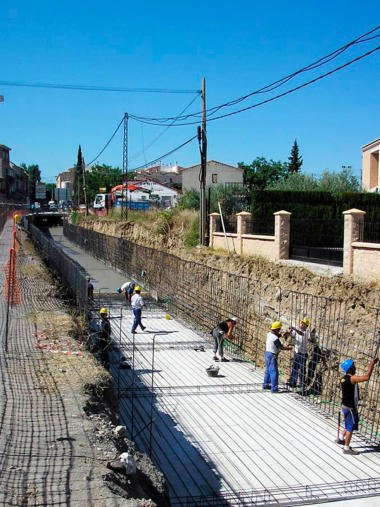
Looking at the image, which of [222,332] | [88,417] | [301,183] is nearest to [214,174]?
[301,183]

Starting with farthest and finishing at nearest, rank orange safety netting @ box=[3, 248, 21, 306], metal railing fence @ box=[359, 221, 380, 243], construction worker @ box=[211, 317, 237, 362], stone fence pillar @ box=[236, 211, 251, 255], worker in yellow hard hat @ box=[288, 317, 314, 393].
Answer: stone fence pillar @ box=[236, 211, 251, 255]
metal railing fence @ box=[359, 221, 380, 243]
construction worker @ box=[211, 317, 237, 362]
orange safety netting @ box=[3, 248, 21, 306]
worker in yellow hard hat @ box=[288, 317, 314, 393]

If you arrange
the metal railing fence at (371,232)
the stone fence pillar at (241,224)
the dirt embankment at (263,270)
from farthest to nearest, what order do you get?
the stone fence pillar at (241,224) → the metal railing fence at (371,232) → the dirt embankment at (263,270)

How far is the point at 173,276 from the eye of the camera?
20.5 metres

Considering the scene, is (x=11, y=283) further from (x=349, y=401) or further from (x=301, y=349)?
(x=349, y=401)

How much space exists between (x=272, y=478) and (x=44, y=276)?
Result: 1456cm

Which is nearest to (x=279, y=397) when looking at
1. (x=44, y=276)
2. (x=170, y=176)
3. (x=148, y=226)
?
(x=44, y=276)

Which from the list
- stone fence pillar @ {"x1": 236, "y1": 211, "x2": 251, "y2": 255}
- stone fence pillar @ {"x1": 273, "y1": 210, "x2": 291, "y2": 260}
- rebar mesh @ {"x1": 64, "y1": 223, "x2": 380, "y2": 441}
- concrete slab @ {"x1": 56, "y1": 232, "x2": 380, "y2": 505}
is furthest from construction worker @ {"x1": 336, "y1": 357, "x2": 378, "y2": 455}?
stone fence pillar @ {"x1": 236, "y1": 211, "x2": 251, "y2": 255}

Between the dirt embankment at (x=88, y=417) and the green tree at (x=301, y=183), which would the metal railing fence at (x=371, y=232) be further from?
the green tree at (x=301, y=183)

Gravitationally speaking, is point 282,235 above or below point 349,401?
above

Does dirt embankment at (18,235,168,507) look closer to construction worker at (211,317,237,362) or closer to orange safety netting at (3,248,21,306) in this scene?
orange safety netting at (3,248,21,306)

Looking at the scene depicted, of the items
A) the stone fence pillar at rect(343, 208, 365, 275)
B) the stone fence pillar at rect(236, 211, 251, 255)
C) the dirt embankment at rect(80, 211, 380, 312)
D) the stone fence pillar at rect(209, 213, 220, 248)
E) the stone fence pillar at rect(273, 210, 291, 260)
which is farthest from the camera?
the stone fence pillar at rect(209, 213, 220, 248)

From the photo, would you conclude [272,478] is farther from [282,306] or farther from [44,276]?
[44,276]

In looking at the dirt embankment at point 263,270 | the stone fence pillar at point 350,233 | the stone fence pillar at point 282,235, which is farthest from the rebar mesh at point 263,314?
the stone fence pillar at point 282,235

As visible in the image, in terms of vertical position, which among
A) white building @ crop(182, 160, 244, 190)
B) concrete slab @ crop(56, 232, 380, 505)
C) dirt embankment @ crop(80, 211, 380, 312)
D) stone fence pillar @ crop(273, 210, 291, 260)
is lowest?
concrete slab @ crop(56, 232, 380, 505)
